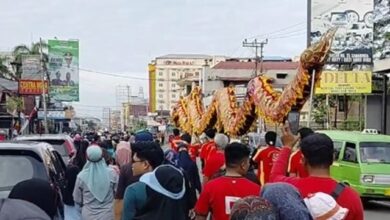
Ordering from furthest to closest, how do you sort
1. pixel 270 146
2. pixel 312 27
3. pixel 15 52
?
pixel 15 52 → pixel 312 27 → pixel 270 146

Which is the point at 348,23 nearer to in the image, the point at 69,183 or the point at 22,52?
the point at 22,52

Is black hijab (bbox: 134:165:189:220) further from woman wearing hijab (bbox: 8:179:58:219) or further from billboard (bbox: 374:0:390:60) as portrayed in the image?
billboard (bbox: 374:0:390:60)

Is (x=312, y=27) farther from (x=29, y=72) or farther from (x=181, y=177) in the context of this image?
(x=181, y=177)

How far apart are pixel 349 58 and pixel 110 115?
13466cm

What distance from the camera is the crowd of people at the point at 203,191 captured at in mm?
3615

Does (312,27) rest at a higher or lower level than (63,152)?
higher

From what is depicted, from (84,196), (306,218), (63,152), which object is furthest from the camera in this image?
(63,152)

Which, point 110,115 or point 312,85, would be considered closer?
point 312,85

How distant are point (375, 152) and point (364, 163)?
649 mm

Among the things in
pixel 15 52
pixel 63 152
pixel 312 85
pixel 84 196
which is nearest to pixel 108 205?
pixel 84 196

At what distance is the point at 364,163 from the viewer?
17.6m

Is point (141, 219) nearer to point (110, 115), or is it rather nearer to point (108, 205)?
point (108, 205)

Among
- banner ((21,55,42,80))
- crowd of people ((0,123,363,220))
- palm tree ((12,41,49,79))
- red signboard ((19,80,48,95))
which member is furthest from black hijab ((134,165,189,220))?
palm tree ((12,41,49,79))

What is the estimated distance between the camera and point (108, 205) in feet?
26.9
